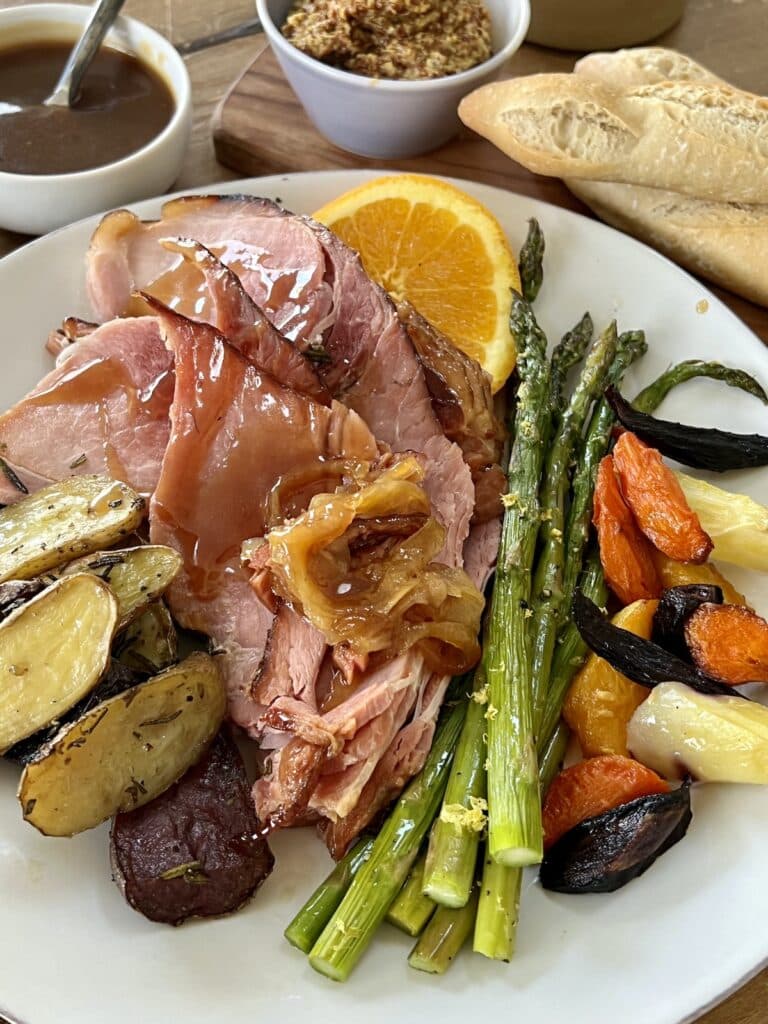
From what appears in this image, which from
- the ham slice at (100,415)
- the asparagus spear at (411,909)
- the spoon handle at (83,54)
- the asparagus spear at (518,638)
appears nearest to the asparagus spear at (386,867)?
the asparagus spear at (411,909)

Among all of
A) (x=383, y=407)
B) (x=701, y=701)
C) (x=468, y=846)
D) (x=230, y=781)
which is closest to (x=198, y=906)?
(x=230, y=781)

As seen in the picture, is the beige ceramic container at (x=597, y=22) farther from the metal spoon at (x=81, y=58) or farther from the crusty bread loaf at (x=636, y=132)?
the metal spoon at (x=81, y=58)

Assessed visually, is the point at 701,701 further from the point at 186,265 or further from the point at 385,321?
the point at 186,265

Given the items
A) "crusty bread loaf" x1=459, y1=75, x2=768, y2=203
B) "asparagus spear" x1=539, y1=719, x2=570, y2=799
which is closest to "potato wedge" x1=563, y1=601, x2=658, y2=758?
"asparagus spear" x1=539, y1=719, x2=570, y2=799

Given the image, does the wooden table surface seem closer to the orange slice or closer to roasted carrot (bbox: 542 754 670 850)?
the orange slice

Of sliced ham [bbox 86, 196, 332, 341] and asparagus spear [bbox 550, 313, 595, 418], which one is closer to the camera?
sliced ham [bbox 86, 196, 332, 341]
